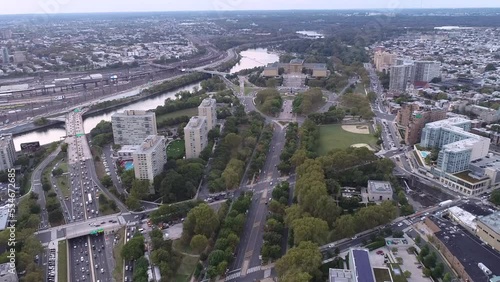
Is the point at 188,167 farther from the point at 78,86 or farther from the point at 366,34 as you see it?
the point at 366,34

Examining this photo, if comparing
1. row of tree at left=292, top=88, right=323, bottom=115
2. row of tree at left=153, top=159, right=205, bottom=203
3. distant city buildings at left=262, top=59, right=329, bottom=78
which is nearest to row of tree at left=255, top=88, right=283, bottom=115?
row of tree at left=292, top=88, right=323, bottom=115

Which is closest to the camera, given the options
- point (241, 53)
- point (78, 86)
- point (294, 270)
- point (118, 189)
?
point (294, 270)

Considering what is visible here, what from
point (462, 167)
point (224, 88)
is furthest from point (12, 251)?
point (224, 88)

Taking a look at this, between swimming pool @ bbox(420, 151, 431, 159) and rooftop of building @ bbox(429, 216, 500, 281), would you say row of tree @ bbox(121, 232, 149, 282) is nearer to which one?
rooftop of building @ bbox(429, 216, 500, 281)

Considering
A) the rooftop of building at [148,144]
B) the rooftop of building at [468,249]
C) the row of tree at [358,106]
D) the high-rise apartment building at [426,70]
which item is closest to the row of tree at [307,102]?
the row of tree at [358,106]

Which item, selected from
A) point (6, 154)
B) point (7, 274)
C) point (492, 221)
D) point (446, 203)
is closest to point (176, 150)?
point (6, 154)

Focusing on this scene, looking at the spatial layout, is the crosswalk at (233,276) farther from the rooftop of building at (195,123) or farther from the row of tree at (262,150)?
the rooftop of building at (195,123)
